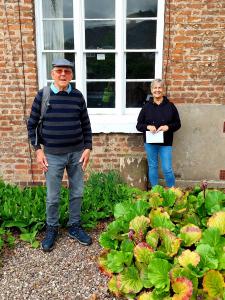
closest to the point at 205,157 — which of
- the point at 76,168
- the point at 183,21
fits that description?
the point at 183,21

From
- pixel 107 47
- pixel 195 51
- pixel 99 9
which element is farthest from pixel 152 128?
pixel 99 9

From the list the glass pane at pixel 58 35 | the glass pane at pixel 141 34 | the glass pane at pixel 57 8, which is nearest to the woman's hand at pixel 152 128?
the glass pane at pixel 141 34

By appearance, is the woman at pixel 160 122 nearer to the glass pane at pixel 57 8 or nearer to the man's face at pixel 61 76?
the man's face at pixel 61 76

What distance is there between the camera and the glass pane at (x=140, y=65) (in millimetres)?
5402

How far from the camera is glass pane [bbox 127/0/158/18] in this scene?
17.0 ft

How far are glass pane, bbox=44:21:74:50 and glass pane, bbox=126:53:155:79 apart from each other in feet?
3.05

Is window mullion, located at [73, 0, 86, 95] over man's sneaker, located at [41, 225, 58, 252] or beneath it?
over

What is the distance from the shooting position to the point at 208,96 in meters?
5.28

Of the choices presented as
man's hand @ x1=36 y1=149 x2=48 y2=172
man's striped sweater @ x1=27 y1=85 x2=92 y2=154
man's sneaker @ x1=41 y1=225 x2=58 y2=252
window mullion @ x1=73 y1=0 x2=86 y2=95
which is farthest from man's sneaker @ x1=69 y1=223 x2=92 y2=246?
window mullion @ x1=73 y1=0 x2=86 y2=95

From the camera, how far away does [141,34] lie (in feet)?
17.4

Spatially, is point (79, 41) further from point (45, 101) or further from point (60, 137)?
point (60, 137)

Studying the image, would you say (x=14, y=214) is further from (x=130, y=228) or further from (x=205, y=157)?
(x=205, y=157)

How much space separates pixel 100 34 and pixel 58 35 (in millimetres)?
643

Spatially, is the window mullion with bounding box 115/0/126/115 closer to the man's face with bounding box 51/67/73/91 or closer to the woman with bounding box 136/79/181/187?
the woman with bounding box 136/79/181/187
